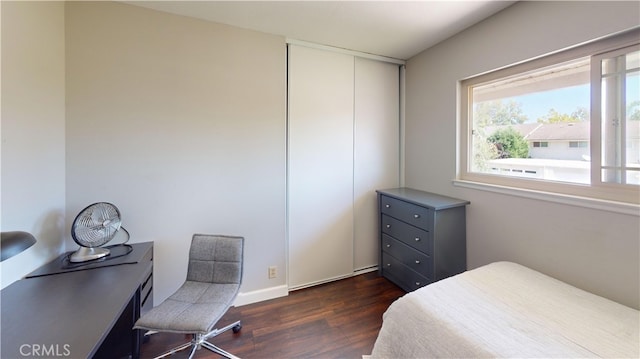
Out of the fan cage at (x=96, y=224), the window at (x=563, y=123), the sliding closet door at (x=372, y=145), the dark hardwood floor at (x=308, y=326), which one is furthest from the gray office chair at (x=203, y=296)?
the window at (x=563, y=123)

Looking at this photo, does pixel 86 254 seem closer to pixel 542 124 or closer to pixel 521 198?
pixel 521 198

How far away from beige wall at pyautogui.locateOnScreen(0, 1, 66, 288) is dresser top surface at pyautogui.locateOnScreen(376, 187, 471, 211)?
2.71 m

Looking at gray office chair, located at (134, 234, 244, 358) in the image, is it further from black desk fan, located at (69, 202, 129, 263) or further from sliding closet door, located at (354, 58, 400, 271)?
sliding closet door, located at (354, 58, 400, 271)

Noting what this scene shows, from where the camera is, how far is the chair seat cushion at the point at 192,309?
4.48 ft

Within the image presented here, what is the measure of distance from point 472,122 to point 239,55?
7.49 feet

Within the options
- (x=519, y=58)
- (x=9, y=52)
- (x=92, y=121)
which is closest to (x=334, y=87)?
(x=519, y=58)

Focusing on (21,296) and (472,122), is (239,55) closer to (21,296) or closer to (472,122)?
(21,296)

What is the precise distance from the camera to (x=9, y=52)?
126cm

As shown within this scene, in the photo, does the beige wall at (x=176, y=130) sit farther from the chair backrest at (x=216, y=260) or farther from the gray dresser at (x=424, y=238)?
the gray dresser at (x=424, y=238)

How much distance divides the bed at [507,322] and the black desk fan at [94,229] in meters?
1.91

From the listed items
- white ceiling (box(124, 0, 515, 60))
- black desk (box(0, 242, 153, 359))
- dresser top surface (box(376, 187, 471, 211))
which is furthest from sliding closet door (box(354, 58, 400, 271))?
black desk (box(0, 242, 153, 359))

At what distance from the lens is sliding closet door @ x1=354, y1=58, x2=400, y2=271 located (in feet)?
9.20

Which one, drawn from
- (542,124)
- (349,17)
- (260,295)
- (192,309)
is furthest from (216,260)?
(542,124)

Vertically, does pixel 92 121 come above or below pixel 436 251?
above
